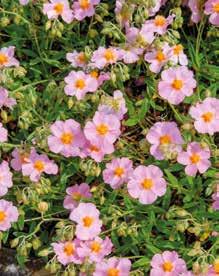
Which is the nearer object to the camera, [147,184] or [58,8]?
[147,184]

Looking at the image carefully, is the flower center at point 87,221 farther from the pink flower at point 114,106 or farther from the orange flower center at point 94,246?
the pink flower at point 114,106

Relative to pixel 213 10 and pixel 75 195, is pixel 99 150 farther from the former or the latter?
pixel 213 10

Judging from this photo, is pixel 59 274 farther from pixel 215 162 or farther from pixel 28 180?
pixel 215 162

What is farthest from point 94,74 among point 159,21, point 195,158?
point 195,158

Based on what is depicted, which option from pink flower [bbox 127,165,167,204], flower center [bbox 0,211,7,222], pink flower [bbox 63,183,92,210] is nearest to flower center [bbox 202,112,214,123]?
pink flower [bbox 127,165,167,204]

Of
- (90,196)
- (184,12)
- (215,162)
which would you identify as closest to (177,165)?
(215,162)

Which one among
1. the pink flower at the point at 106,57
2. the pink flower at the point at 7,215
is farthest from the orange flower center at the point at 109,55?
the pink flower at the point at 7,215
